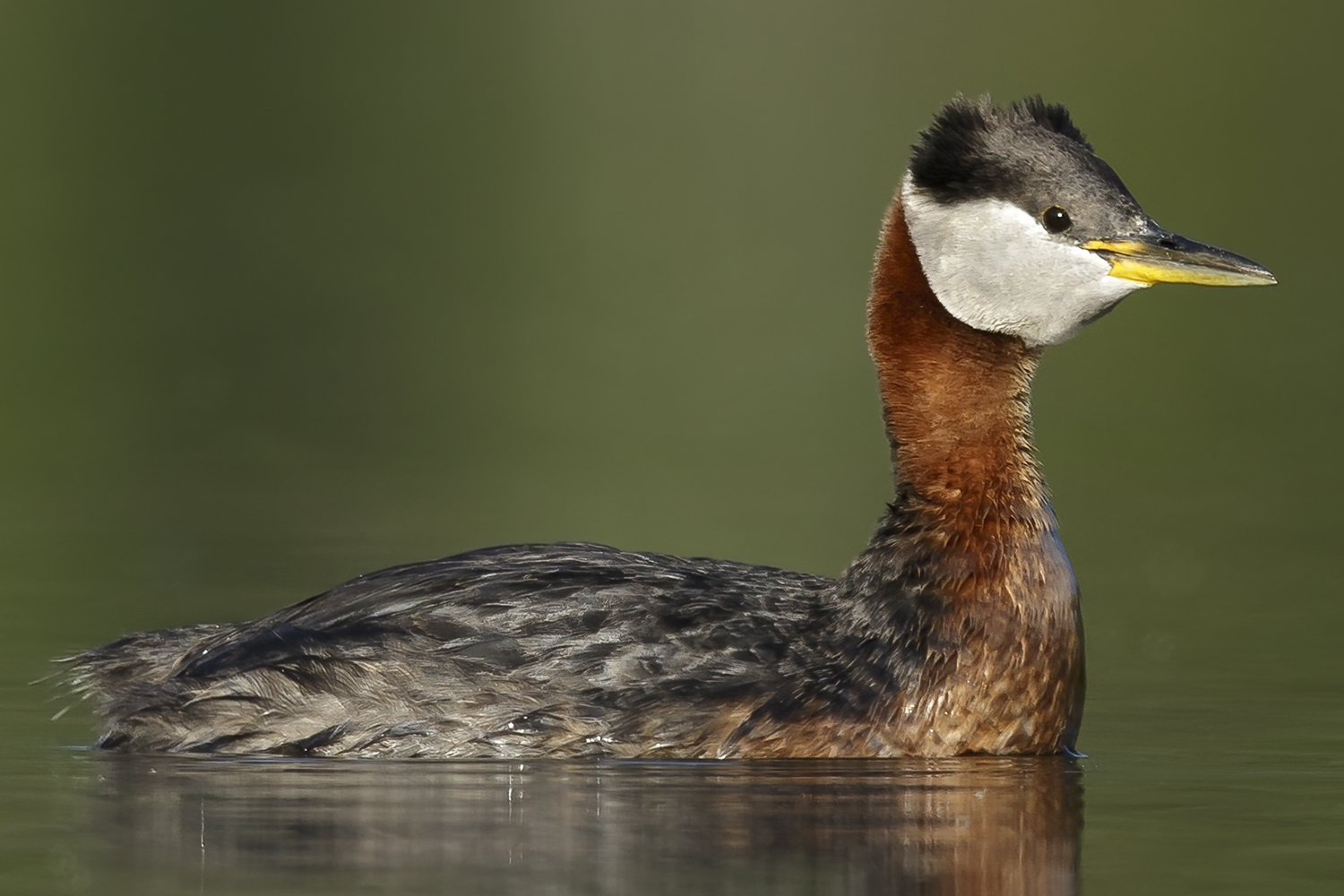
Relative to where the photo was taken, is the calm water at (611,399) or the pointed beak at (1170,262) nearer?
the calm water at (611,399)

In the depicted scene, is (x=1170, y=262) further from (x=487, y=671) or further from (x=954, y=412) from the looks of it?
(x=487, y=671)

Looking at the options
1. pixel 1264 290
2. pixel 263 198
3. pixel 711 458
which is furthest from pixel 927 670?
pixel 263 198

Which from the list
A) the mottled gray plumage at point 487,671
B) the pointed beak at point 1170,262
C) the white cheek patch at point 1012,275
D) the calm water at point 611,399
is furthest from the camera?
the white cheek patch at point 1012,275

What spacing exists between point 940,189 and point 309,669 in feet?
10.6

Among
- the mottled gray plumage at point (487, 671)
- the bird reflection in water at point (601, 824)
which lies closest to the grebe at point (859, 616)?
the mottled gray plumage at point (487, 671)

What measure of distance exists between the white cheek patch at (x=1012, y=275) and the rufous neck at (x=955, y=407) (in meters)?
0.09

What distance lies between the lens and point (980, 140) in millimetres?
10266

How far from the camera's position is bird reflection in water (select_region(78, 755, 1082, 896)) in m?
7.38

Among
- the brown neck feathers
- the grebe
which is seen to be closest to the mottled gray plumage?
the grebe

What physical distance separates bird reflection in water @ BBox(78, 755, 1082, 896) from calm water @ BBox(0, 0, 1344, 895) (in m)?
0.03

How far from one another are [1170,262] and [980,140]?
3.01 feet

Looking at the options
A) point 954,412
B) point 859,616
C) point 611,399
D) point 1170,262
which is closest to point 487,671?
point 859,616

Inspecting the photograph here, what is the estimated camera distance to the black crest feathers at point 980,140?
1023 centimetres

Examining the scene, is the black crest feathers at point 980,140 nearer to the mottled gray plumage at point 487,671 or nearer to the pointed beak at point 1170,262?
the pointed beak at point 1170,262
